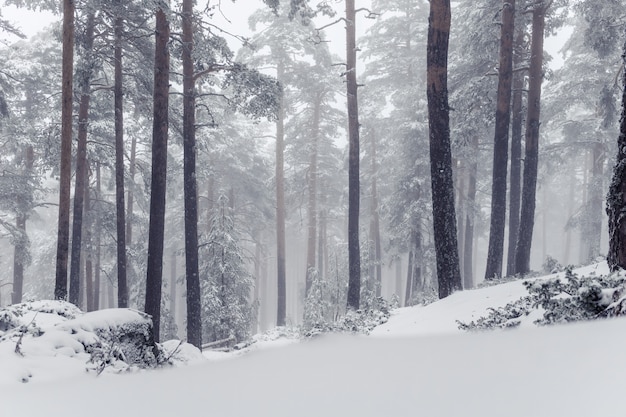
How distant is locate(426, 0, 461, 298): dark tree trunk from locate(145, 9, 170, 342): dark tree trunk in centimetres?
612

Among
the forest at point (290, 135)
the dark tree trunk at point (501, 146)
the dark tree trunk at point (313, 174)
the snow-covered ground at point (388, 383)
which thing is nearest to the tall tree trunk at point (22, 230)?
the forest at point (290, 135)

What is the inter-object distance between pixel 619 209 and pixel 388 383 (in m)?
3.47

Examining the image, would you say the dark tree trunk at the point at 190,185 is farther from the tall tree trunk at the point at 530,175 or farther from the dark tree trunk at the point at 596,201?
the dark tree trunk at the point at 596,201

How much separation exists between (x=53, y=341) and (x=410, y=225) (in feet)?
58.3

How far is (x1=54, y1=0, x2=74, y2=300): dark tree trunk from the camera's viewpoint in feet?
36.7

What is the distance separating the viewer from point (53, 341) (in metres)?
5.74

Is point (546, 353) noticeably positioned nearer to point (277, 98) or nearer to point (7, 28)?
point (277, 98)

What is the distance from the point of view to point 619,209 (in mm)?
4684

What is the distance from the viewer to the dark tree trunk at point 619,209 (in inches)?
183

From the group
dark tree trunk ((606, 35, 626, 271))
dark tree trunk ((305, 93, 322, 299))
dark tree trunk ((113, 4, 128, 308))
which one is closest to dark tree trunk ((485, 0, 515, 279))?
dark tree trunk ((606, 35, 626, 271))

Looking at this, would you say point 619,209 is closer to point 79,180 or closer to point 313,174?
point 79,180

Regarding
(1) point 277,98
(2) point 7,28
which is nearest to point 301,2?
(1) point 277,98

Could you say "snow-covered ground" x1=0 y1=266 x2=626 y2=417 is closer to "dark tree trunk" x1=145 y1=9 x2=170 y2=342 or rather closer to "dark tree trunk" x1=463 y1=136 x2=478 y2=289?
"dark tree trunk" x1=145 y1=9 x2=170 y2=342

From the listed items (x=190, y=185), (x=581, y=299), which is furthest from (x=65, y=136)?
(x=581, y=299)
